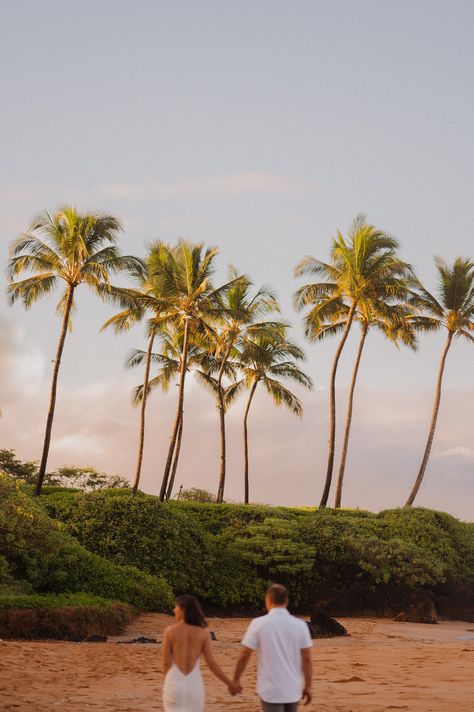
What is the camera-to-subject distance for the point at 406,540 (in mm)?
31906

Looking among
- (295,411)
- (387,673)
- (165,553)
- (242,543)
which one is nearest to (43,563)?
(165,553)

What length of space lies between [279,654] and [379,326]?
1587 inches

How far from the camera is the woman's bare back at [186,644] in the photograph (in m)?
6.86

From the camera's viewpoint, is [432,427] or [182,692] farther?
[432,427]

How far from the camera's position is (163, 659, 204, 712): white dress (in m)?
6.71

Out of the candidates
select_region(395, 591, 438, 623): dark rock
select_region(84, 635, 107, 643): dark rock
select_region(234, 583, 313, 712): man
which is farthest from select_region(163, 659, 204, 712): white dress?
select_region(395, 591, 438, 623): dark rock

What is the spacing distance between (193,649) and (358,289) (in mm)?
34399

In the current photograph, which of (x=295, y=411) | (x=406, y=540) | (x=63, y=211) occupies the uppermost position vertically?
(x=63, y=211)

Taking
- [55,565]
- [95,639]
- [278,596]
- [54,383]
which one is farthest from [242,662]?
[54,383]

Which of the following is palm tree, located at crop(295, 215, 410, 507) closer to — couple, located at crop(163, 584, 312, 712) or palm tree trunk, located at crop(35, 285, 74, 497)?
palm tree trunk, located at crop(35, 285, 74, 497)

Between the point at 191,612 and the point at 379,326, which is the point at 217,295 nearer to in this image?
the point at 379,326

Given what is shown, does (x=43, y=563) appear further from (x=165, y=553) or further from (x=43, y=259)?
(x=43, y=259)

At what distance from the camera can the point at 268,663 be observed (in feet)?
22.1

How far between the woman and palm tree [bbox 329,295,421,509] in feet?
112
